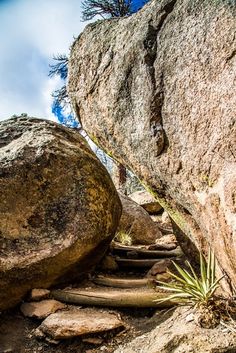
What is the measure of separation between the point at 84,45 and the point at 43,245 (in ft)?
11.1

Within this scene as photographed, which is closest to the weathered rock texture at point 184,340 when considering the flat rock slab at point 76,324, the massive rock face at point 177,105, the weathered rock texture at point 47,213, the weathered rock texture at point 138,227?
the flat rock slab at point 76,324

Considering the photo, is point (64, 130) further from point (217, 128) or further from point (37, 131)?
point (217, 128)

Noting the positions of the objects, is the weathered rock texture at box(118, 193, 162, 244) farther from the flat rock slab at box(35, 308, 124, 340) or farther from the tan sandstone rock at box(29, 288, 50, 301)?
the flat rock slab at box(35, 308, 124, 340)

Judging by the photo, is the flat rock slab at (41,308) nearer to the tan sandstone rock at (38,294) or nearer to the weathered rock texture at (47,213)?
the tan sandstone rock at (38,294)

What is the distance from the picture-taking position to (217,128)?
2.99 meters

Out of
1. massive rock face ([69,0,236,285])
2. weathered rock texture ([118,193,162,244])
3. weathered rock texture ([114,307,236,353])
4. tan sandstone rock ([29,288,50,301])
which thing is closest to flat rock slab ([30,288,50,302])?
tan sandstone rock ([29,288,50,301])

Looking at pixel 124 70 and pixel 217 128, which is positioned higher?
pixel 124 70

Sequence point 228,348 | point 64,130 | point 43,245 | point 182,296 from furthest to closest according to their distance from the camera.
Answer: point 64,130, point 43,245, point 182,296, point 228,348

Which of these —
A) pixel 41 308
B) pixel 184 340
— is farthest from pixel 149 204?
pixel 184 340

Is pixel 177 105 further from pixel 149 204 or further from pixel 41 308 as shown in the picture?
pixel 149 204

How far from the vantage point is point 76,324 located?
3803 millimetres

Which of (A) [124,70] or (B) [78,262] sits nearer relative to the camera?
(A) [124,70]

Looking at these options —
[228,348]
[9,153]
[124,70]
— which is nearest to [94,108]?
[124,70]

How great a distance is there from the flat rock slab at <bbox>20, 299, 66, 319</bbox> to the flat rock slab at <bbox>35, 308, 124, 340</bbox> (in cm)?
18
